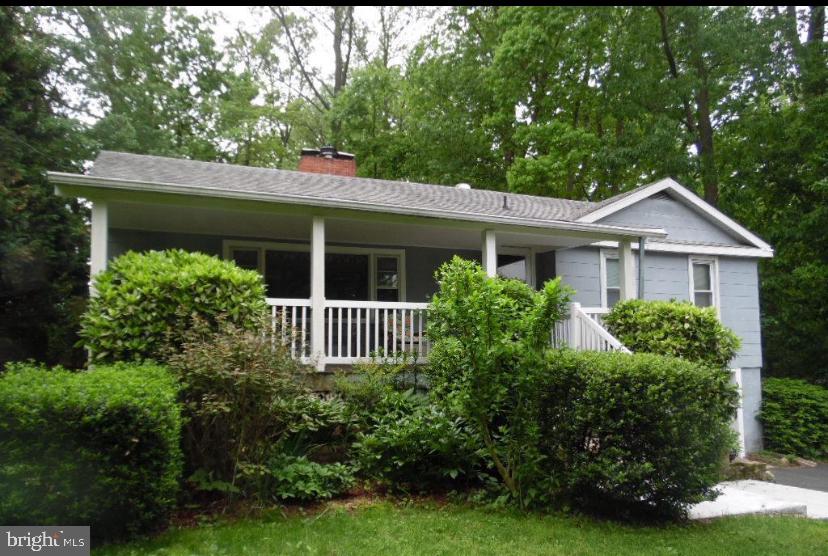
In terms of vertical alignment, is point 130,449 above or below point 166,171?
below

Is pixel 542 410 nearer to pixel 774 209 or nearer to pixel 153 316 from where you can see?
pixel 153 316

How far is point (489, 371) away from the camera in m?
5.59

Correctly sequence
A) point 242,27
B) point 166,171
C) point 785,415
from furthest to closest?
point 242,27, point 785,415, point 166,171

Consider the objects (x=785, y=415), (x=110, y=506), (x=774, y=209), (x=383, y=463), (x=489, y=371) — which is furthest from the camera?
(x=774, y=209)

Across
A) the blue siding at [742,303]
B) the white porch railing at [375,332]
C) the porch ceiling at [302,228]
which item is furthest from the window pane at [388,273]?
the blue siding at [742,303]

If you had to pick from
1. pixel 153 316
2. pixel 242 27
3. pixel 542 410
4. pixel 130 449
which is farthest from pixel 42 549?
pixel 242 27

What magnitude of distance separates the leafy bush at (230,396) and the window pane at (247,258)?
176 inches

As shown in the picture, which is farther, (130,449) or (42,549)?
(130,449)

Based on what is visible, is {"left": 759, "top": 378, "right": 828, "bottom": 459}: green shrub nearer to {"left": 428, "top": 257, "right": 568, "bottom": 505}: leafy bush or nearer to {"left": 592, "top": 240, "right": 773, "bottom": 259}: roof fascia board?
{"left": 592, "top": 240, "right": 773, "bottom": 259}: roof fascia board

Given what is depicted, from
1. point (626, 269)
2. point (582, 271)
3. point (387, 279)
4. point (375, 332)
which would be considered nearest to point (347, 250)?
point (387, 279)

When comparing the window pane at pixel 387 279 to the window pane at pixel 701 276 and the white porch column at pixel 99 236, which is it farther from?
the window pane at pixel 701 276

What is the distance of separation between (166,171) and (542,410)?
6362 millimetres

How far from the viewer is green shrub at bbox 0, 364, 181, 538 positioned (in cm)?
410

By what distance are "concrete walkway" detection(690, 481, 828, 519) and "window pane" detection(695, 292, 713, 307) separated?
5.08 metres
